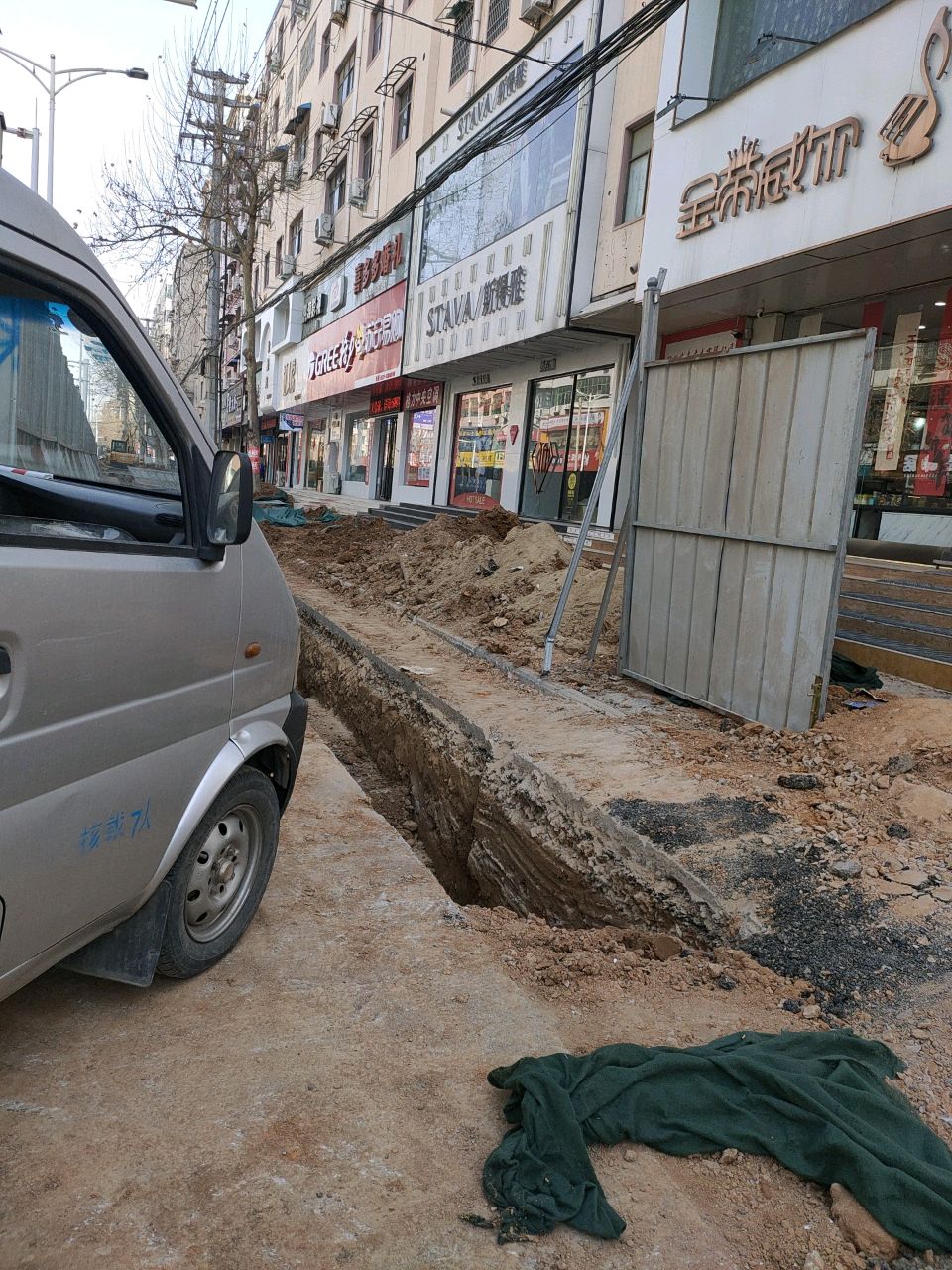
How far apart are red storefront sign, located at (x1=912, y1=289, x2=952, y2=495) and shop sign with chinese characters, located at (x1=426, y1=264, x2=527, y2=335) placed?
23.9 ft

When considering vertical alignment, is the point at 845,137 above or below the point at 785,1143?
above

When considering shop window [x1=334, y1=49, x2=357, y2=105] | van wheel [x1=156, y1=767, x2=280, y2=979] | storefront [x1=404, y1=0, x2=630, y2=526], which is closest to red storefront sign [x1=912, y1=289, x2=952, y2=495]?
storefront [x1=404, y1=0, x2=630, y2=526]

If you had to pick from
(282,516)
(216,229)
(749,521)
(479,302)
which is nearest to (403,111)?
(216,229)

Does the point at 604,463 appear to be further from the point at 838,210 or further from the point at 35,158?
the point at 35,158

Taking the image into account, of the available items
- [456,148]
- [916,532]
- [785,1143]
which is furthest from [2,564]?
[456,148]

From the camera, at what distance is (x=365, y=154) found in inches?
1013

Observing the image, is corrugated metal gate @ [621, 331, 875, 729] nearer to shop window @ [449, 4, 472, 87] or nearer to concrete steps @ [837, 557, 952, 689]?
concrete steps @ [837, 557, 952, 689]

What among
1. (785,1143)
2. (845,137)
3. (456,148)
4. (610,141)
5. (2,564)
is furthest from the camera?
(456,148)

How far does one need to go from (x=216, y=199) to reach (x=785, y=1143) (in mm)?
27947

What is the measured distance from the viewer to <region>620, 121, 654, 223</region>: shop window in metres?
12.5

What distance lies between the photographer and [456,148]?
18.4 m

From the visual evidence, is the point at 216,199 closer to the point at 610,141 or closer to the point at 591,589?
the point at 610,141

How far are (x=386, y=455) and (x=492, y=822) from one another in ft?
72.1

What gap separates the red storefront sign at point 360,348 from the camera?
2162 centimetres
